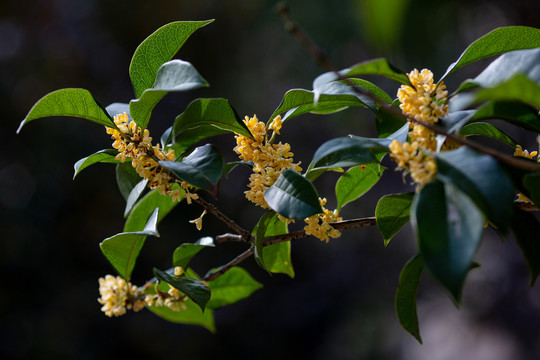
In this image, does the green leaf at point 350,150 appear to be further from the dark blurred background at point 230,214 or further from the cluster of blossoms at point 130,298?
the dark blurred background at point 230,214

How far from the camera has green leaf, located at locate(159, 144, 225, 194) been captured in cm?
53

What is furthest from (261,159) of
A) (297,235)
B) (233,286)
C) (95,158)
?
(233,286)

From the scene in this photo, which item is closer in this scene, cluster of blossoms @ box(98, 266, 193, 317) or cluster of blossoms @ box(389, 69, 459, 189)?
cluster of blossoms @ box(389, 69, 459, 189)

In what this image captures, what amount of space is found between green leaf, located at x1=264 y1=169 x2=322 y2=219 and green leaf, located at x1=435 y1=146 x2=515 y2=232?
0.14 metres

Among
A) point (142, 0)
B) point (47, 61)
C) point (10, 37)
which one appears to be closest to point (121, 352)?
point (47, 61)

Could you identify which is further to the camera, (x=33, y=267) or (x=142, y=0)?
(x=142, y=0)

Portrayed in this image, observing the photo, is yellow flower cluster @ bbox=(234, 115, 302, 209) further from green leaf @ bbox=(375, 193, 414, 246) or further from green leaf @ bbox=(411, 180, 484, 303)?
green leaf @ bbox=(411, 180, 484, 303)

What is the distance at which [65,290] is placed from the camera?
294cm

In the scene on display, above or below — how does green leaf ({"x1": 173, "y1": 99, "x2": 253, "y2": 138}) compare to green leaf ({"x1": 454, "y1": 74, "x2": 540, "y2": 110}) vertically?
below

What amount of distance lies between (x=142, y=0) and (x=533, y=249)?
11.5ft

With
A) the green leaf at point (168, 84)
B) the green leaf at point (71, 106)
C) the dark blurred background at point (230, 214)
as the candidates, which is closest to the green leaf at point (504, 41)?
the green leaf at point (168, 84)

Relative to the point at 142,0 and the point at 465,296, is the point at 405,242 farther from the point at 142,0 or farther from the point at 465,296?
the point at 142,0

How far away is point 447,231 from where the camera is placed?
0.40 meters

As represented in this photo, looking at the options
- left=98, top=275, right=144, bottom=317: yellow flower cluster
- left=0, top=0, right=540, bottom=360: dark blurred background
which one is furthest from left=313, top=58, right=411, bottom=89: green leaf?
left=0, top=0, right=540, bottom=360: dark blurred background
